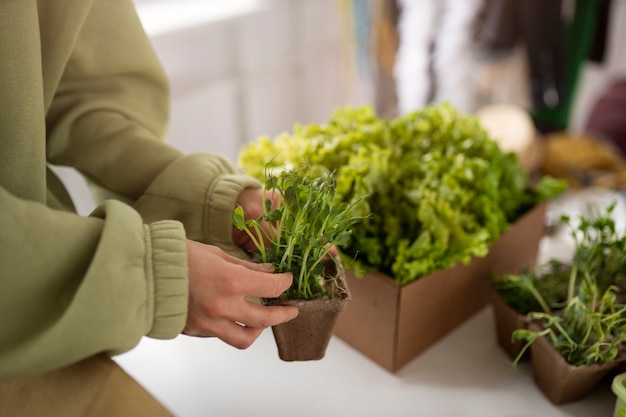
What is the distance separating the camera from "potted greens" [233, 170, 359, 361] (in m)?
0.66

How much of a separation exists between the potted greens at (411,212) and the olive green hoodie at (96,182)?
0.54ft

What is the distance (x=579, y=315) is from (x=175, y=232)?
1.79 ft

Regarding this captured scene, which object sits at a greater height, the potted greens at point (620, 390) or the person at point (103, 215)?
the person at point (103, 215)

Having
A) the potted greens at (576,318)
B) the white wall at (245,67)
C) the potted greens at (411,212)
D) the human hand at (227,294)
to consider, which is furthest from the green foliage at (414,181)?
the white wall at (245,67)

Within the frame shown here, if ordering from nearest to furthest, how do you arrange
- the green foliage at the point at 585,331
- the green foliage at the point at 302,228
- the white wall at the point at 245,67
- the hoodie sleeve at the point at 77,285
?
the hoodie sleeve at the point at 77,285 < the green foliage at the point at 302,228 < the green foliage at the point at 585,331 < the white wall at the point at 245,67

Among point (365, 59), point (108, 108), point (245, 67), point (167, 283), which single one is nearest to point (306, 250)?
point (167, 283)

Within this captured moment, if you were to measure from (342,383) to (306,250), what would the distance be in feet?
1.04

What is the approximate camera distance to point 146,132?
0.86 metres

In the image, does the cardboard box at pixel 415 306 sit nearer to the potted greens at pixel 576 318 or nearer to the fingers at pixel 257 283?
the potted greens at pixel 576 318

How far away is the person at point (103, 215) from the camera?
54 centimetres

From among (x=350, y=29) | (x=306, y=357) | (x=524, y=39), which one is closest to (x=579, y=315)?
(x=306, y=357)

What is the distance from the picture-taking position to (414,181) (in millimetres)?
928

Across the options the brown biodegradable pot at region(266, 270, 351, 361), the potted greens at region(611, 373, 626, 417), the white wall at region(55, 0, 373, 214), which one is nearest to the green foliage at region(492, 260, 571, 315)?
the potted greens at region(611, 373, 626, 417)

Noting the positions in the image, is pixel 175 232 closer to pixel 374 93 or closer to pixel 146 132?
pixel 146 132
